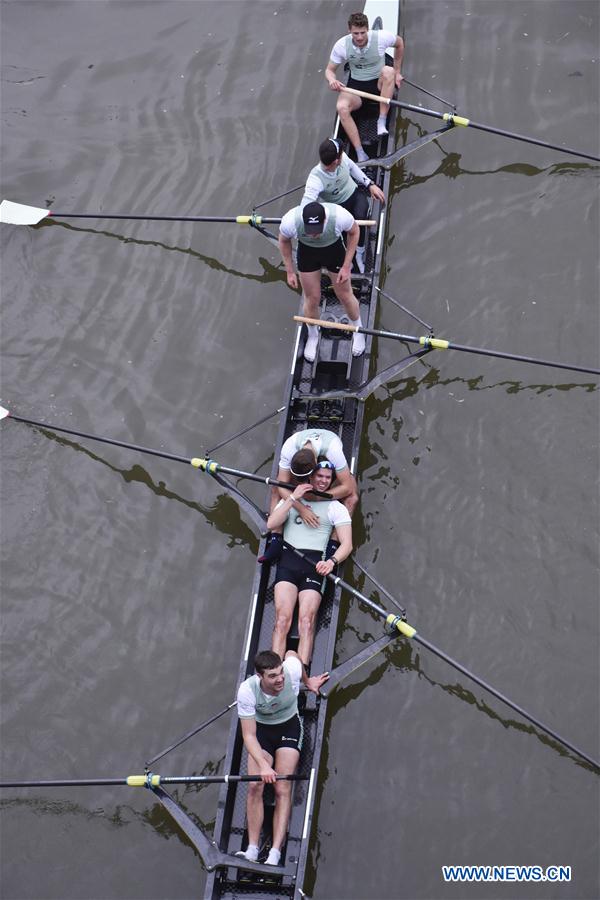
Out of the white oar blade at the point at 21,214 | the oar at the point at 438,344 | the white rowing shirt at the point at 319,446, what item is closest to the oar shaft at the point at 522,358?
the oar at the point at 438,344

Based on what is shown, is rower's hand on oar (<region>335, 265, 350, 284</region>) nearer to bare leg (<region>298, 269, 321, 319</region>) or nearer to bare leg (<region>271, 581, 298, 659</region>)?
bare leg (<region>298, 269, 321, 319</region>)

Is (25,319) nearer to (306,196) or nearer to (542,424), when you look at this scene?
(306,196)

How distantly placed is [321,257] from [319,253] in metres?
0.05

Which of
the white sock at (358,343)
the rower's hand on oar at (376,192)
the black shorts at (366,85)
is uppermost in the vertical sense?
the black shorts at (366,85)

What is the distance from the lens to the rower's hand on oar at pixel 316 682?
9469mm

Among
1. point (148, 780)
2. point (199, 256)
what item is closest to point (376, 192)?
point (199, 256)

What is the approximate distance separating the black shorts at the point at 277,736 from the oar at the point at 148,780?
0.89 ft

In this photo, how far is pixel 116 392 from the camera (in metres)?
12.1

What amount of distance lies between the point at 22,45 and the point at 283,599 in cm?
929

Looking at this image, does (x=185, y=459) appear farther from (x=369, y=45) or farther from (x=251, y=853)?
(x=369, y=45)

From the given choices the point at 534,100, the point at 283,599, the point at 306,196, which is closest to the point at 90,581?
the point at 283,599

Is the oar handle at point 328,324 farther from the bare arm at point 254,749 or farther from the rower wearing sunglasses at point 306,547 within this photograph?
the bare arm at point 254,749

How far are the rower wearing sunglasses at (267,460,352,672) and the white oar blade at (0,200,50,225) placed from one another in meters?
5.11

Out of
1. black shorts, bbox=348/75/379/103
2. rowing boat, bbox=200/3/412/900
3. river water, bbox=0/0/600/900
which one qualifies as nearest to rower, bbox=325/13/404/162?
black shorts, bbox=348/75/379/103
